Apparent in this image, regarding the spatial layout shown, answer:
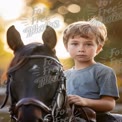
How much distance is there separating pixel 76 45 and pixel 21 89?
348mm

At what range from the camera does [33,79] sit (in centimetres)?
121

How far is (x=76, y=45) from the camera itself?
4.83 ft

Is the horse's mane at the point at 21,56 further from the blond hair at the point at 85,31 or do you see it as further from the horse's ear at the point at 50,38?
the blond hair at the point at 85,31

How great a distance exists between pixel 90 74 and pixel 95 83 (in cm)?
4

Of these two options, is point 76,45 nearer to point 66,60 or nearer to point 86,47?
point 86,47

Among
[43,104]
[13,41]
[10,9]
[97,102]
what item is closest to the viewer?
[43,104]

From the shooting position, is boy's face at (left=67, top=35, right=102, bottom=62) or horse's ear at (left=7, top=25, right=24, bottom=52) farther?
boy's face at (left=67, top=35, right=102, bottom=62)

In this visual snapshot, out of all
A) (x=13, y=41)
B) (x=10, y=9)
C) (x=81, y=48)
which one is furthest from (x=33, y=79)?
(x=10, y=9)

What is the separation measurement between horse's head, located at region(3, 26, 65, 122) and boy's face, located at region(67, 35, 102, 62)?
169mm

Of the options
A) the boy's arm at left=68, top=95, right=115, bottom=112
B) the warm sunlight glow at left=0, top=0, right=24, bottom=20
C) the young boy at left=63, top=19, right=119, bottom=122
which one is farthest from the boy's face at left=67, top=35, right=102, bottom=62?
the warm sunlight glow at left=0, top=0, right=24, bottom=20

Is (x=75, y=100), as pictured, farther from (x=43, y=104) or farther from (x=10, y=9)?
(x=10, y=9)

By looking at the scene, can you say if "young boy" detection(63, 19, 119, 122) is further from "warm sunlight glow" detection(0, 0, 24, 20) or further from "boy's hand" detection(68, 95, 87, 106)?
"warm sunlight glow" detection(0, 0, 24, 20)

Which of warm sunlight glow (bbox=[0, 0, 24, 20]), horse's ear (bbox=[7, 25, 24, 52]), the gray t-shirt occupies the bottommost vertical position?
the gray t-shirt

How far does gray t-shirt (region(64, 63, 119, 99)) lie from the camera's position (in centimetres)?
146
